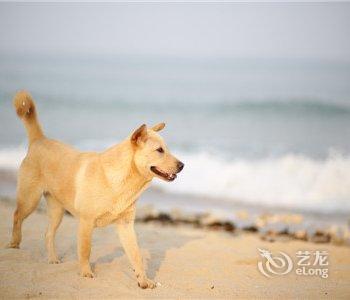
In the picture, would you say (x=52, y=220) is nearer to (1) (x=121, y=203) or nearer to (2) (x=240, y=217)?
(1) (x=121, y=203)

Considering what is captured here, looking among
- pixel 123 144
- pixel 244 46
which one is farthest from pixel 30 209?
pixel 244 46

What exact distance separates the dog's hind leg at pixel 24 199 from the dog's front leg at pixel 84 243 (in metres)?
0.80

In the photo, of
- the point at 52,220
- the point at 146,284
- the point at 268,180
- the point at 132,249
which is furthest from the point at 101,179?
the point at 268,180

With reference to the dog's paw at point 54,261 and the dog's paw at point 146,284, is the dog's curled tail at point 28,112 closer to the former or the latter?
the dog's paw at point 54,261

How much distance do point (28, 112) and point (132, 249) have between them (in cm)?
179

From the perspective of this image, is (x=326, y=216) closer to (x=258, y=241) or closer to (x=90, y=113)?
(x=258, y=241)

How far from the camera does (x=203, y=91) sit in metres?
22.5

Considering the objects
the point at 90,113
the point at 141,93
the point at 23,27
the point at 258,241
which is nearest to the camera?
the point at 258,241

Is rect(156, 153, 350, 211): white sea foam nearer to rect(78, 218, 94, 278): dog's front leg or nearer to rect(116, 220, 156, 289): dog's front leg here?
rect(116, 220, 156, 289): dog's front leg

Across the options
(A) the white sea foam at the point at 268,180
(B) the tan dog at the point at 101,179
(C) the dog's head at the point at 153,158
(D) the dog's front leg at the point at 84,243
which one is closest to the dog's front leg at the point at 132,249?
(B) the tan dog at the point at 101,179

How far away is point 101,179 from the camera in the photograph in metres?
4.56

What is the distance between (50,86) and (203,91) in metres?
6.43

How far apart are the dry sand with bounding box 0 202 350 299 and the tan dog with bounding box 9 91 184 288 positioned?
239 mm

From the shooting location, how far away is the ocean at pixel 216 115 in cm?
1163
